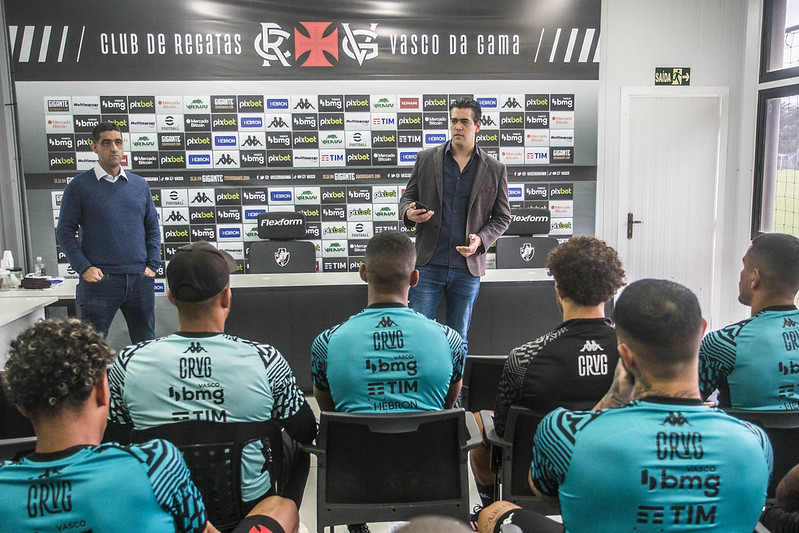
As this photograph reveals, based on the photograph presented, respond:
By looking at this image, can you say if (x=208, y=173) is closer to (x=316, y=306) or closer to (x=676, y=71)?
(x=316, y=306)

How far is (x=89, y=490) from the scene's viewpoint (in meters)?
0.95

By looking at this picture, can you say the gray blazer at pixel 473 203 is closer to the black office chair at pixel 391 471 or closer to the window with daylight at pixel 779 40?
the black office chair at pixel 391 471

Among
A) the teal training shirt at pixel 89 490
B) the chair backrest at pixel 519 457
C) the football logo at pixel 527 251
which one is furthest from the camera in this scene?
the football logo at pixel 527 251

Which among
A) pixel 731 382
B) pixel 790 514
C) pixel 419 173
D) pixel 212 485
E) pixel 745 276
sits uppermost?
pixel 419 173

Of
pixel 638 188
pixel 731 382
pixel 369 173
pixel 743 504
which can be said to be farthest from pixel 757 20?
pixel 743 504

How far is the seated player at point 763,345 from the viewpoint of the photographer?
63.4 inches

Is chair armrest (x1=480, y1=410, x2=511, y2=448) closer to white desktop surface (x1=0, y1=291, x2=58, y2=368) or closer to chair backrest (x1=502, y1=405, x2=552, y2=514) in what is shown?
chair backrest (x1=502, y1=405, x2=552, y2=514)

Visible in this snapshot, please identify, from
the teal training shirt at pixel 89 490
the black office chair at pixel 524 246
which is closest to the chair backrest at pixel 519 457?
the teal training shirt at pixel 89 490

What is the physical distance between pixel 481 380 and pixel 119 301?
91.6 inches

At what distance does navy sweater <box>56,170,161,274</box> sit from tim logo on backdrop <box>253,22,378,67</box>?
2.16 m

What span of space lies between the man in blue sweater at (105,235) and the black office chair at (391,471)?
7.74ft

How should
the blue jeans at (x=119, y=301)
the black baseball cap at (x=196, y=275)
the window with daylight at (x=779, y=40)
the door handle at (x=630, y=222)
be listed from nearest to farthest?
1. the black baseball cap at (x=196, y=275)
2. the blue jeans at (x=119, y=301)
3. the window with daylight at (x=779, y=40)
4. the door handle at (x=630, y=222)

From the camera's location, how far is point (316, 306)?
3.59m

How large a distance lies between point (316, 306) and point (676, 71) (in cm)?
398
